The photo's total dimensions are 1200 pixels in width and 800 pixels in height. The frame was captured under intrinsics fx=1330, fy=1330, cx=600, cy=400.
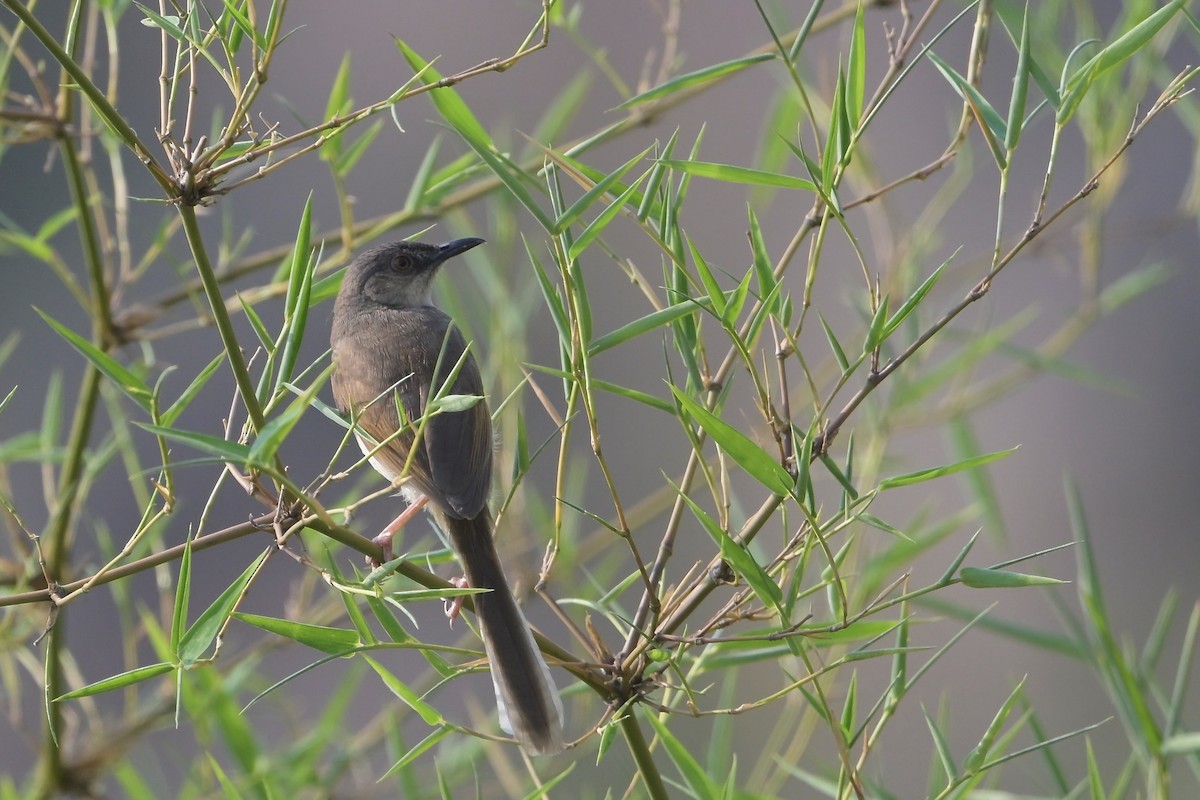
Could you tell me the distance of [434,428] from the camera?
3.19 meters

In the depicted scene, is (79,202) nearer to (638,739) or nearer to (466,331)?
(466,331)

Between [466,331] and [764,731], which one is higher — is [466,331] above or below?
above

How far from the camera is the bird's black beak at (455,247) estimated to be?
12.3 ft

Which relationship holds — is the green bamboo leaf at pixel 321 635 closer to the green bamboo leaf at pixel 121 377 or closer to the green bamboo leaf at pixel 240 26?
the green bamboo leaf at pixel 121 377

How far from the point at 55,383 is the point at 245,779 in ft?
3.39

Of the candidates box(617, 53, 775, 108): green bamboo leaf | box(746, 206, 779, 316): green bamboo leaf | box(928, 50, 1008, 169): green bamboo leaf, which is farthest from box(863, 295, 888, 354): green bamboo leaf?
A: box(617, 53, 775, 108): green bamboo leaf

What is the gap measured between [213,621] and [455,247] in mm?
2382

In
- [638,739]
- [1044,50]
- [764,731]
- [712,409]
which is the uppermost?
[1044,50]

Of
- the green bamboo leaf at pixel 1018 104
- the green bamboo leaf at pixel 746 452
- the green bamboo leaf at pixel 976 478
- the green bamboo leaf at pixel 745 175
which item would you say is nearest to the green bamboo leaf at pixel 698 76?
the green bamboo leaf at pixel 745 175

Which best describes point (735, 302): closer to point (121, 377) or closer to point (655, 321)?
point (655, 321)

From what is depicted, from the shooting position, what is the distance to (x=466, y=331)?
296 cm

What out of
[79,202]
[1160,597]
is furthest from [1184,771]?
[79,202]

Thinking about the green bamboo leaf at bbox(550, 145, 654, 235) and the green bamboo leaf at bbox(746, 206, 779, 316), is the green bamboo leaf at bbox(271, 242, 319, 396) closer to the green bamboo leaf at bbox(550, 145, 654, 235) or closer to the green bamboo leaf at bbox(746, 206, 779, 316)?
the green bamboo leaf at bbox(550, 145, 654, 235)

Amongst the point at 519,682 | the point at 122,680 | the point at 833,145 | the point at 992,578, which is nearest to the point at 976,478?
the point at 519,682
